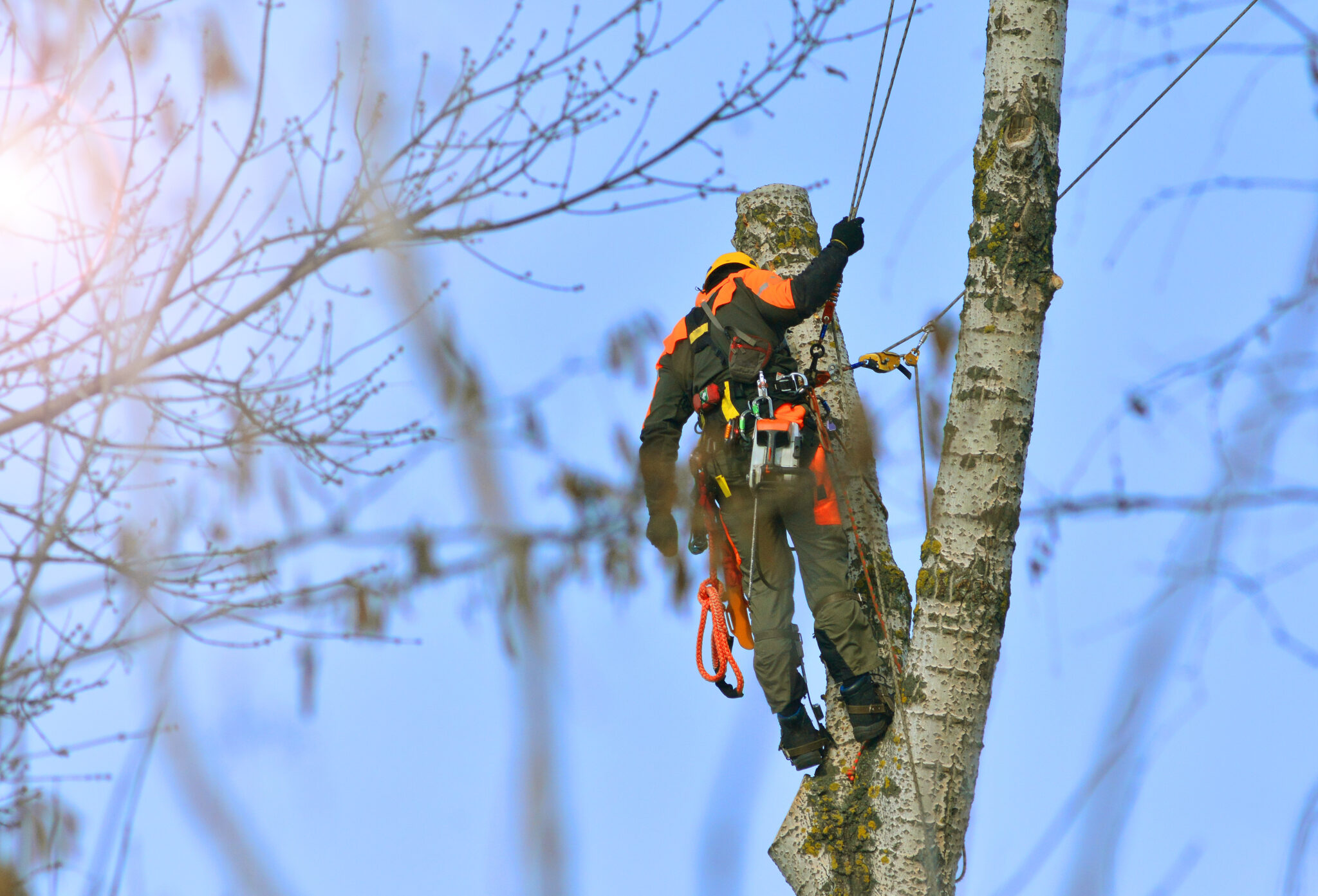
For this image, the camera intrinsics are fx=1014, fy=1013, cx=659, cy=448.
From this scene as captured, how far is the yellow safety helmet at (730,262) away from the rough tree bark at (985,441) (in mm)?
1226

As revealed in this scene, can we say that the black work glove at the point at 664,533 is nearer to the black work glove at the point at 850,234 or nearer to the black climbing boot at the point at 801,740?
the black climbing boot at the point at 801,740

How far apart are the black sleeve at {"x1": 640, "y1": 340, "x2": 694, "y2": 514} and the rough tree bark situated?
1.28m

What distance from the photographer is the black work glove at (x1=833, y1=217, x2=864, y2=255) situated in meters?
3.86

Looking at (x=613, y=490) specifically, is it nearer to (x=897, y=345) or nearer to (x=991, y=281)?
(x=991, y=281)

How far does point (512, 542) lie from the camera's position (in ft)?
2.84

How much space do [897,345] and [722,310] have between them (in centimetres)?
71

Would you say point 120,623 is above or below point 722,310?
below

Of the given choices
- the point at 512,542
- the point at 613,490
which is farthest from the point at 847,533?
the point at 512,542

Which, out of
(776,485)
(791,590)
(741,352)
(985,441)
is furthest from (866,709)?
(741,352)

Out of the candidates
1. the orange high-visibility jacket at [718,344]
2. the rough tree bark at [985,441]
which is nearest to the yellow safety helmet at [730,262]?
the orange high-visibility jacket at [718,344]

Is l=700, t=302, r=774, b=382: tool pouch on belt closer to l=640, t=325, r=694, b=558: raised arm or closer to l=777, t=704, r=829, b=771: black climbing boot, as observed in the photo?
l=640, t=325, r=694, b=558: raised arm

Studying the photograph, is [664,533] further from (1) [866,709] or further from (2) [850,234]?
(2) [850,234]

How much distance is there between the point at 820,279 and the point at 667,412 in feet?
2.81

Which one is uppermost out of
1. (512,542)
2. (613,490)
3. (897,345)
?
(897,345)
